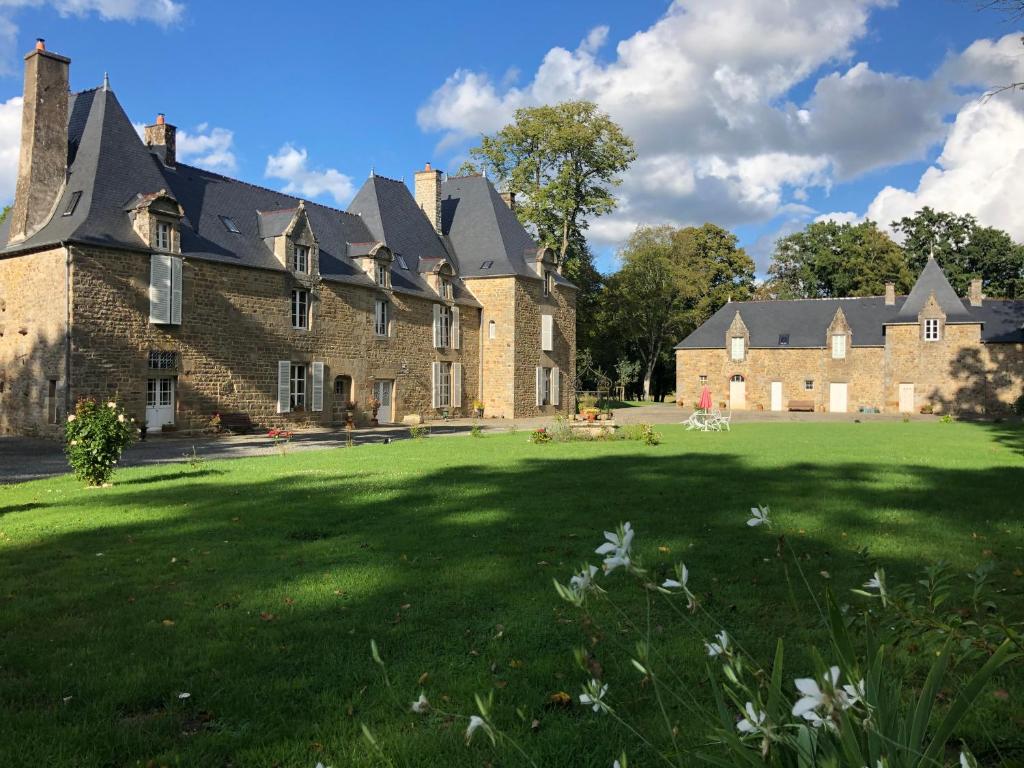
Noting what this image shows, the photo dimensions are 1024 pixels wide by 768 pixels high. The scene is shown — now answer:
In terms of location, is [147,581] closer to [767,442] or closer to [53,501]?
[53,501]

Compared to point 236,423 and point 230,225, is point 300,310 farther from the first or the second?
point 236,423

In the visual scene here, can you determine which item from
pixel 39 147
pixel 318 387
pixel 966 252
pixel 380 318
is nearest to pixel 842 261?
pixel 966 252

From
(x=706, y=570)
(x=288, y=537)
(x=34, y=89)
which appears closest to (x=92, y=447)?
(x=288, y=537)

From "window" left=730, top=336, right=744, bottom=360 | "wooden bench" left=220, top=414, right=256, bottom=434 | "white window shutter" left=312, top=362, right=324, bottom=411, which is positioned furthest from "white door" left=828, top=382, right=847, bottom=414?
"wooden bench" left=220, top=414, right=256, bottom=434

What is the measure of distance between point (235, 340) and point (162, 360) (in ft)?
8.60

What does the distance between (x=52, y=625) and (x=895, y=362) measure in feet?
144

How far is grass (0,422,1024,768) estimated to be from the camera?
321 cm

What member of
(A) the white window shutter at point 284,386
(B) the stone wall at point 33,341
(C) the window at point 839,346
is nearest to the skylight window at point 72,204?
(B) the stone wall at point 33,341

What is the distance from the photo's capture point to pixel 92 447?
11.1 m

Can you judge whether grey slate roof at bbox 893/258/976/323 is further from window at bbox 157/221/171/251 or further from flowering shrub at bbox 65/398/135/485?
flowering shrub at bbox 65/398/135/485

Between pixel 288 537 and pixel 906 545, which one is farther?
pixel 288 537

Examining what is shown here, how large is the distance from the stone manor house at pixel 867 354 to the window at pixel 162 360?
3159 cm

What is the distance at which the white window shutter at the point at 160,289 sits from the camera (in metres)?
21.9

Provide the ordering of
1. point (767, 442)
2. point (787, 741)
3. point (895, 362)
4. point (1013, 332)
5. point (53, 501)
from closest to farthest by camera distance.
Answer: point (787, 741) < point (53, 501) < point (767, 442) < point (1013, 332) < point (895, 362)
